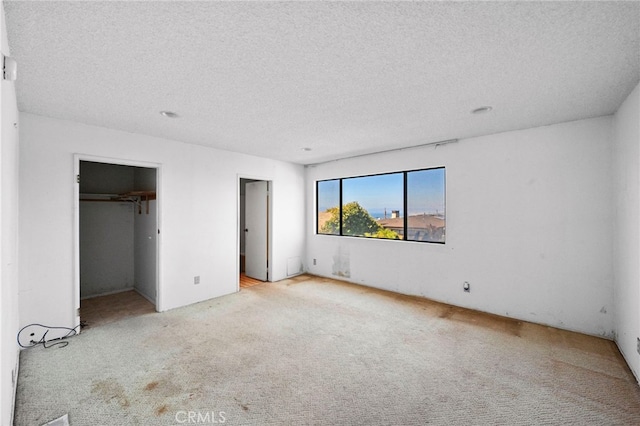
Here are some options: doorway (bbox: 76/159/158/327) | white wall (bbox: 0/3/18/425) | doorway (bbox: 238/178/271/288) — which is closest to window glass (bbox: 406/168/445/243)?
doorway (bbox: 238/178/271/288)

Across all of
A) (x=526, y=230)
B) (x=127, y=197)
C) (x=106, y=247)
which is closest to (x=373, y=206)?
(x=526, y=230)

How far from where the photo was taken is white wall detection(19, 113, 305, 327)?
9.62 ft

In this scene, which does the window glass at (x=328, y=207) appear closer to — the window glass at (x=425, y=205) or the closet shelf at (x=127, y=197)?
the window glass at (x=425, y=205)

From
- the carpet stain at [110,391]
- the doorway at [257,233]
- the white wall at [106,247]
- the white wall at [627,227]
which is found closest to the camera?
the carpet stain at [110,391]

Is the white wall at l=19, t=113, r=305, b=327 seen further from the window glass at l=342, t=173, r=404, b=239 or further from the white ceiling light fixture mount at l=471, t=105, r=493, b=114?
the white ceiling light fixture mount at l=471, t=105, r=493, b=114

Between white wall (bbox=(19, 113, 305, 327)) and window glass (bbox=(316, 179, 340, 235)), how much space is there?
1.38 feet

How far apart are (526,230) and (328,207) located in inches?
133

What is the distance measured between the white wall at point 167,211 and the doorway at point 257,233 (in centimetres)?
20

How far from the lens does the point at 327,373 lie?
2.37 meters

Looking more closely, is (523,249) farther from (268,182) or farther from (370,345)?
(268,182)

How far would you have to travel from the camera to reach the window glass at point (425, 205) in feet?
14.7

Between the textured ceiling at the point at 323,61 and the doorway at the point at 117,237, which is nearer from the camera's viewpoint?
the textured ceiling at the point at 323,61

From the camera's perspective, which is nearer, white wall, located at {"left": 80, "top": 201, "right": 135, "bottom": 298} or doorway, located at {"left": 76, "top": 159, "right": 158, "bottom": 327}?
doorway, located at {"left": 76, "top": 159, "right": 158, "bottom": 327}

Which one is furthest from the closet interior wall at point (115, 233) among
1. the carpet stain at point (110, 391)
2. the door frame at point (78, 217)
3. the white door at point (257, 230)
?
the carpet stain at point (110, 391)
